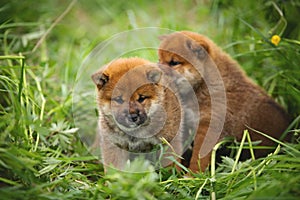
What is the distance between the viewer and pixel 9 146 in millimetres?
3119

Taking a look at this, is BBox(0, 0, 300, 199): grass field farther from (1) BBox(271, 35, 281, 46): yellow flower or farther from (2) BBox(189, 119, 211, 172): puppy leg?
(2) BBox(189, 119, 211, 172): puppy leg

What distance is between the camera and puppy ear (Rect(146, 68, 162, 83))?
408 centimetres

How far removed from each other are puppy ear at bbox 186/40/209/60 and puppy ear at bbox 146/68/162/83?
0.75m

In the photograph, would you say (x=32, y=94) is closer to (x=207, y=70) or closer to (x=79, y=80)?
(x=79, y=80)

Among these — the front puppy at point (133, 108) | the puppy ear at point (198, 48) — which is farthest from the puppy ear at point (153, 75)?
the puppy ear at point (198, 48)

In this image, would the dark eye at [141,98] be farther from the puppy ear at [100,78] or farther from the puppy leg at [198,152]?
the puppy leg at [198,152]

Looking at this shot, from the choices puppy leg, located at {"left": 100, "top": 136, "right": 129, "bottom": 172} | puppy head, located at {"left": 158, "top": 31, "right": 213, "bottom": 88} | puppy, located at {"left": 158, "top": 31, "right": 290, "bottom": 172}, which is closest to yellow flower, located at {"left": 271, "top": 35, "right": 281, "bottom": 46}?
puppy, located at {"left": 158, "top": 31, "right": 290, "bottom": 172}

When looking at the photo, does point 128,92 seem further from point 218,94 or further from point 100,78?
point 218,94

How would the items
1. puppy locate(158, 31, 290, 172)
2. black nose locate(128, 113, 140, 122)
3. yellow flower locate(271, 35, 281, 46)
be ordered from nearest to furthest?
black nose locate(128, 113, 140, 122) → puppy locate(158, 31, 290, 172) → yellow flower locate(271, 35, 281, 46)

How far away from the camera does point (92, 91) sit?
5215 millimetres

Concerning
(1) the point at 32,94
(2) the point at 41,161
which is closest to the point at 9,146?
(2) the point at 41,161

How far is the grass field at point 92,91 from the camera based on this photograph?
3.11 metres

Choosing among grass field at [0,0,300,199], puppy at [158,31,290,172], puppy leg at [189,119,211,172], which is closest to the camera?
grass field at [0,0,300,199]

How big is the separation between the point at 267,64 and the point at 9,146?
10.8ft
